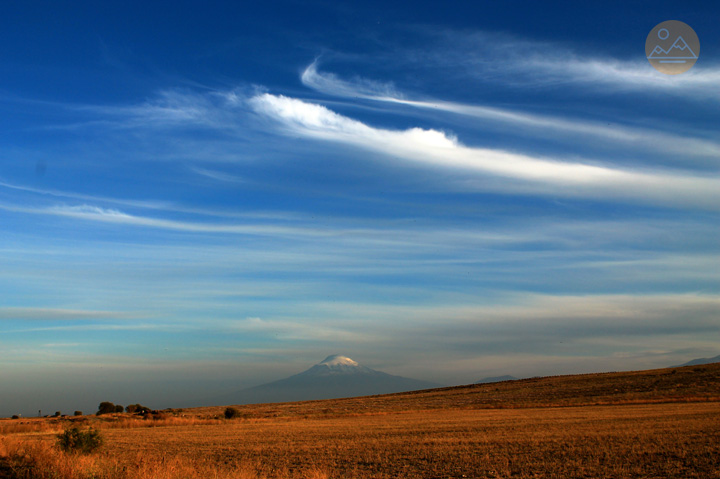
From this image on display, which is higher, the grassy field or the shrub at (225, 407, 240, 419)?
the grassy field

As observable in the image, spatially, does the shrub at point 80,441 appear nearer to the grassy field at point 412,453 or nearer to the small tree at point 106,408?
the grassy field at point 412,453

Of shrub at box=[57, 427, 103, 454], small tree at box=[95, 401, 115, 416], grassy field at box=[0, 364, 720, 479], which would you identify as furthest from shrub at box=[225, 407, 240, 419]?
shrub at box=[57, 427, 103, 454]

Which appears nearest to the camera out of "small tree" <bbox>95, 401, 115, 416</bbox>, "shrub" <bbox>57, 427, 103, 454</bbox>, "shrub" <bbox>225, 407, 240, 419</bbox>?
"shrub" <bbox>57, 427, 103, 454</bbox>

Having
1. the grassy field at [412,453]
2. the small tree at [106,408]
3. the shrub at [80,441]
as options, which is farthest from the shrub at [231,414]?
the shrub at [80,441]

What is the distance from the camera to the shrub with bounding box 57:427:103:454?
22.7 m

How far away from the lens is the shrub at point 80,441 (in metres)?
22.7

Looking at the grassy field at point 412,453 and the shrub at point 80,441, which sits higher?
the shrub at point 80,441

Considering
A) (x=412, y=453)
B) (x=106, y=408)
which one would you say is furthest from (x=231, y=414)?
(x=412, y=453)

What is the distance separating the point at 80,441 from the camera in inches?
912

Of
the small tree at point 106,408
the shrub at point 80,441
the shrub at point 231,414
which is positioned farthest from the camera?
the small tree at point 106,408

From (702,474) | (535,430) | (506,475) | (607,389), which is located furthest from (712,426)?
(607,389)

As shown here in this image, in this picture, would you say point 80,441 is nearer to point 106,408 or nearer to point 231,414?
point 231,414

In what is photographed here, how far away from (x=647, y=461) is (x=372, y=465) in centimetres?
980

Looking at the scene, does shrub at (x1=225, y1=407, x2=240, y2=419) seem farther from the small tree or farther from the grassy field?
the small tree
